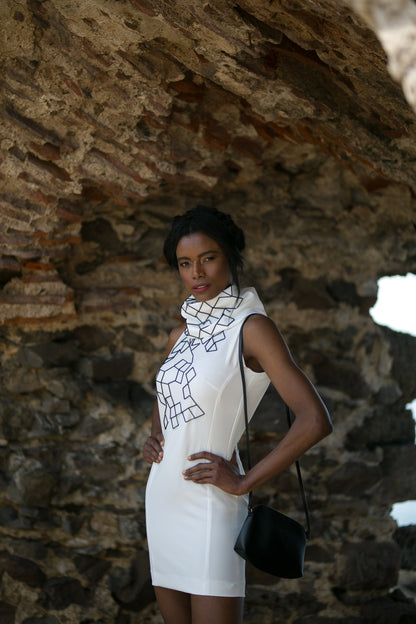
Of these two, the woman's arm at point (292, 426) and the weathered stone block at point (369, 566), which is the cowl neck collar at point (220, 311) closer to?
the woman's arm at point (292, 426)

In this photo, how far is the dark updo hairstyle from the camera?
2.28 m

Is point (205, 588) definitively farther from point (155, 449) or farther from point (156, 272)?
point (156, 272)

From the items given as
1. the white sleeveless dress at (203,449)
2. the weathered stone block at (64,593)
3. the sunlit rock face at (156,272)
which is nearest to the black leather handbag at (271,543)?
the white sleeveless dress at (203,449)

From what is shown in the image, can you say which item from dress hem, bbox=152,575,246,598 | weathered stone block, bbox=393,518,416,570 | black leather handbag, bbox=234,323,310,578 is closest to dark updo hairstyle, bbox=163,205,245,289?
black leather handbag, bbox=234,323,310,578

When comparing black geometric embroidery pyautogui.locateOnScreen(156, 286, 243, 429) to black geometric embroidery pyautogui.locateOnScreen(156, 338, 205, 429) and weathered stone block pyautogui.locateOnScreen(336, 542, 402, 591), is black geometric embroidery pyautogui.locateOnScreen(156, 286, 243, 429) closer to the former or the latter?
black geometric embroidery pyautogui.locateOnScreen(156, 338, 205, 429)

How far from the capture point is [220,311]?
2230mm

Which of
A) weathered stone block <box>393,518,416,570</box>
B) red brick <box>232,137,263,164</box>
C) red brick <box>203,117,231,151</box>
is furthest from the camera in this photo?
weathered stone block <box>393,518,416,570</box>

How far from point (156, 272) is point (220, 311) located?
4.22 feet

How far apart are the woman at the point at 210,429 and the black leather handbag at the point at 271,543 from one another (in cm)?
8

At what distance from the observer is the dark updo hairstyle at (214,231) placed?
2.28 metres

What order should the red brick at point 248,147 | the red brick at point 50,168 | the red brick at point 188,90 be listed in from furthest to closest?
the red brick at point 248,147 → the red brick at point 50,168 → the red brick at point 188,90

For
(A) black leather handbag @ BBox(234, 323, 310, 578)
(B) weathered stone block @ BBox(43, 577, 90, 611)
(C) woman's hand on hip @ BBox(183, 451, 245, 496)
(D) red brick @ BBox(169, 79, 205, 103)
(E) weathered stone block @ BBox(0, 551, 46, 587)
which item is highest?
(D) red brick @ BBox(169, 79, 205, 103)

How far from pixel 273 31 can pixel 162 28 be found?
45cm

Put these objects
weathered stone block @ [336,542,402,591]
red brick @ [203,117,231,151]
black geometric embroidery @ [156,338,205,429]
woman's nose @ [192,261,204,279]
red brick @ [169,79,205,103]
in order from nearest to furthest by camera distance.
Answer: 1. black geometric embroidery @ [156,338,205,429]
2. woman's nose @ [192,261,204,279]
3. red brick @ [169,79,205,103]
4. red brick @ [203,117,231,151]
5. weathered stone block @ [336,542,402,591]
